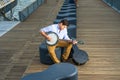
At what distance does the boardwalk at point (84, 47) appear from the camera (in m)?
9.07

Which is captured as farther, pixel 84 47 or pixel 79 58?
pixel 84 47

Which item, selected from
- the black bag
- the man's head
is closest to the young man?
the man's head

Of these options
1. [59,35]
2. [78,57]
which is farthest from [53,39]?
[78,57]

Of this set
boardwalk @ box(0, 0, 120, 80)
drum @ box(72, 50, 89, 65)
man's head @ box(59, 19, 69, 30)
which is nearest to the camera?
man's head @ box(59, 19, 69, 30)

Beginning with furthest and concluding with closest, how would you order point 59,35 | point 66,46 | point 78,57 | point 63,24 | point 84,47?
point 84,47
point 78,57
point 66,46
point 59,35
point 63,24

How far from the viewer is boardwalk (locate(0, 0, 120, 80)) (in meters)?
9.07

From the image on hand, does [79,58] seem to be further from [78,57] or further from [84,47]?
[84,47]

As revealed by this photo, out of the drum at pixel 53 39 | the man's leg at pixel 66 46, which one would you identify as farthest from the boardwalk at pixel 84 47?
the drum at pixel 53 39

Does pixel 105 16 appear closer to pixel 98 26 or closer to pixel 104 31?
pixel 98 26

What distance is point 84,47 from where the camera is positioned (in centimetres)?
1156

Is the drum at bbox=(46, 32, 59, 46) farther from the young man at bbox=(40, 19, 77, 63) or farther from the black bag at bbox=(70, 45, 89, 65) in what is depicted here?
the black bag at bbox=(70, 45, 89, 65)

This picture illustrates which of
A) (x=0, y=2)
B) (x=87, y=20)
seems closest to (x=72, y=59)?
(x=87, y=20)

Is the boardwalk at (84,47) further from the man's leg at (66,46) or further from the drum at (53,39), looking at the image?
the drum at (53,39)

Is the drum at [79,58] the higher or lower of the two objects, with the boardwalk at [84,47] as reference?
higher
